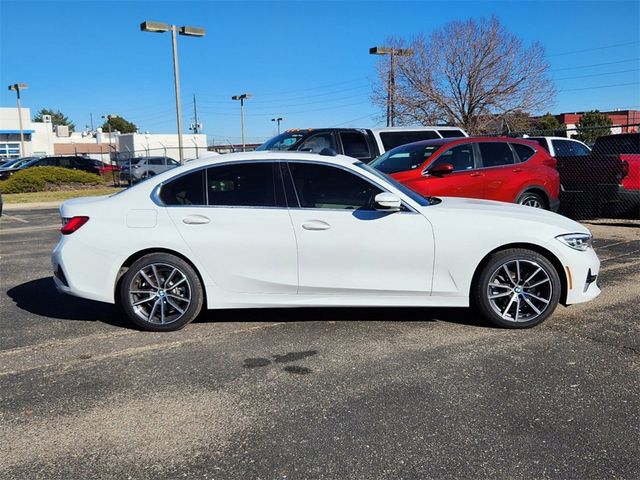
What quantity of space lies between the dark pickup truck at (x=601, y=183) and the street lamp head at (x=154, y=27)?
16.3 meters

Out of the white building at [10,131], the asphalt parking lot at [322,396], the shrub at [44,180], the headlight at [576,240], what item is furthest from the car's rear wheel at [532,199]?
the white building at [10,131]

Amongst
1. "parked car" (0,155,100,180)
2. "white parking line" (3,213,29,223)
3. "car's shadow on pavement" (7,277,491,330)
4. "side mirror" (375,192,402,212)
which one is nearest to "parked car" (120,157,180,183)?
"parked car" (0,155,100,180)

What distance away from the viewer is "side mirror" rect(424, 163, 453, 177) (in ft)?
28.7

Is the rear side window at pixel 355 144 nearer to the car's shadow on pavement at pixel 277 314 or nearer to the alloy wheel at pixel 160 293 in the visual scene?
the car's shadow on pavement at pixel 277 314

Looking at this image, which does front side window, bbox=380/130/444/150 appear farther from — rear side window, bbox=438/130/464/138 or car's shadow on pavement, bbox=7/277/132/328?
car's shadow on pavement, bbox=7/277/132/328

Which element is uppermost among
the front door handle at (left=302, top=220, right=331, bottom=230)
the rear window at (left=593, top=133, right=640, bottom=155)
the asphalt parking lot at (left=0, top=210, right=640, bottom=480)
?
the rear window at (left=593, top=133, right=640, bottom=155)

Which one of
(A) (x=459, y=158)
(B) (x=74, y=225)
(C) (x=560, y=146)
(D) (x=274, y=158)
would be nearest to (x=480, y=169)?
(A) (x=459, y=158)

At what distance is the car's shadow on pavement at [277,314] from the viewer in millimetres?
5449

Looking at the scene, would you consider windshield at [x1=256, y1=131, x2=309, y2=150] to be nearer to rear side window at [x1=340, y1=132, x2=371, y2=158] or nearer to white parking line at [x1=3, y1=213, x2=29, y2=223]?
rear side window at [x1=340, y1=132, x2=371, y2=158]

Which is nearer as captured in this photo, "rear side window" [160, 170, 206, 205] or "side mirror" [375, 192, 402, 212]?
"side mirror" [375, 192, 402, 212]

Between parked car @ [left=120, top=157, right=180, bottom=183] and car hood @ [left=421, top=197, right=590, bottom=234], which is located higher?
parked car @ [left=120, top=157, right=180, bottom=183]

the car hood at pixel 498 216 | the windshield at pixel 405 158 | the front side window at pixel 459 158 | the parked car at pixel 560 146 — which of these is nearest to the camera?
the car hood at pixel 498 216

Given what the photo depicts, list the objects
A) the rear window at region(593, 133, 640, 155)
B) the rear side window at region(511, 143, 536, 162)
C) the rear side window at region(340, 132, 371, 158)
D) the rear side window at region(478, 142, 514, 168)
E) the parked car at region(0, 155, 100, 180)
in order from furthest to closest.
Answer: the parked car at region(0, 155, 100, 180), the rear window at region(593, 133, 640, 155), the rear side window at region(340, 132, 371, 158), the rear side window at region(511, 143, 536, 162), the rear side window at region(478, 142, 514, 168)

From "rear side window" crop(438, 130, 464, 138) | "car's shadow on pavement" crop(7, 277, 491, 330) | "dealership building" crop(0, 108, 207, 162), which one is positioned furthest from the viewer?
"dealership building" crop(0, 108, 207, 162)
